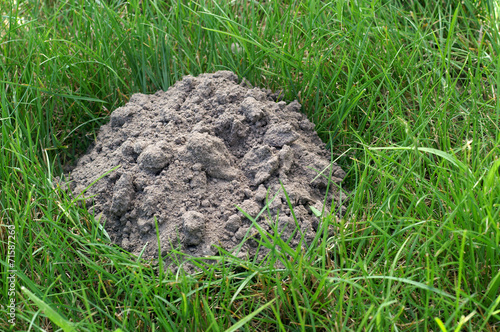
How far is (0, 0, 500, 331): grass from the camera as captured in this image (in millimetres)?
1490

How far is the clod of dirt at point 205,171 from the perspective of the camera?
1751 millimetres

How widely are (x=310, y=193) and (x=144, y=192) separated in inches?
27.1

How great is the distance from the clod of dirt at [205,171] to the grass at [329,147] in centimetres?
11

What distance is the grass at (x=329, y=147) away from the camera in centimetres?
149

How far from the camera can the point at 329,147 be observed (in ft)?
7.18

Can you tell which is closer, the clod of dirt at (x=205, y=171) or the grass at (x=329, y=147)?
the grass at (x=329, y=147)

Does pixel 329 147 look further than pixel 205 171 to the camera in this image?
Yes

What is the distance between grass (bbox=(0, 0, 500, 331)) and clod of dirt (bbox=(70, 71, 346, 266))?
0.11m

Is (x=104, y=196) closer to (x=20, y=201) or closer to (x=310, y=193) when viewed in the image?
(x=20, y=201)

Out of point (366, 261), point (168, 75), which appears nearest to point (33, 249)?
point (168, 75)

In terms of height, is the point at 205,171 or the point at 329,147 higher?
the point at 205,171

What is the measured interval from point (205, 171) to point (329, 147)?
65 cm

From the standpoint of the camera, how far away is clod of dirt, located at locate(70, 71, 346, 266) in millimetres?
1751

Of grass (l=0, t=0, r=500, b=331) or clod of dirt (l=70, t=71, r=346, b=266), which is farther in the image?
clod of dirt (l=70, t=71, r=346, b=266)
